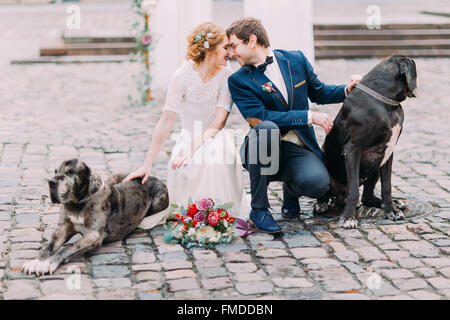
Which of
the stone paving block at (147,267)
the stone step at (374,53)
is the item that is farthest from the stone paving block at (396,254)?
the stone step at (374,53)

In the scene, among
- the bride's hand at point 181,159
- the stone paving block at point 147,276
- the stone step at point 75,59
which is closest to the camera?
the stone paving block at point 147,276

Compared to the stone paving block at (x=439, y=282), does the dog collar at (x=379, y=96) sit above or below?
above

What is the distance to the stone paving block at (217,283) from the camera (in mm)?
4559

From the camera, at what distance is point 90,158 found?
7914 millimetres

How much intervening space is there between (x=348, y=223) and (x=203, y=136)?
4.46ft

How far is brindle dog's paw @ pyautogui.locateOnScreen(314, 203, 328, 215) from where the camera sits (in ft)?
19.6

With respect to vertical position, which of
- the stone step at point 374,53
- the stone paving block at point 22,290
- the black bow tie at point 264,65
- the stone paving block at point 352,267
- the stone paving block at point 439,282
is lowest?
the stone paving block at point 439,282

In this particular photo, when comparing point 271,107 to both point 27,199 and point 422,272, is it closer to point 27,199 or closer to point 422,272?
point 422,272

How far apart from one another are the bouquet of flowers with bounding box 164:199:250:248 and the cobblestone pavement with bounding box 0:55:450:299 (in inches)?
3.5

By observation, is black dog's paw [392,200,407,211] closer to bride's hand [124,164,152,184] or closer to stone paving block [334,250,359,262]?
stone paving block [334,250,359,262]

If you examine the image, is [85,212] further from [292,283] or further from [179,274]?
[292,283]

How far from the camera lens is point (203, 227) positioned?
5.32 m

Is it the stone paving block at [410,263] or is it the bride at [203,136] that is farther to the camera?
the bride at [203,136]

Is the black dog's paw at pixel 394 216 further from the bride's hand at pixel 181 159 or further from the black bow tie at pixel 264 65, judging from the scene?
the bride's hand at pixel 181 159
